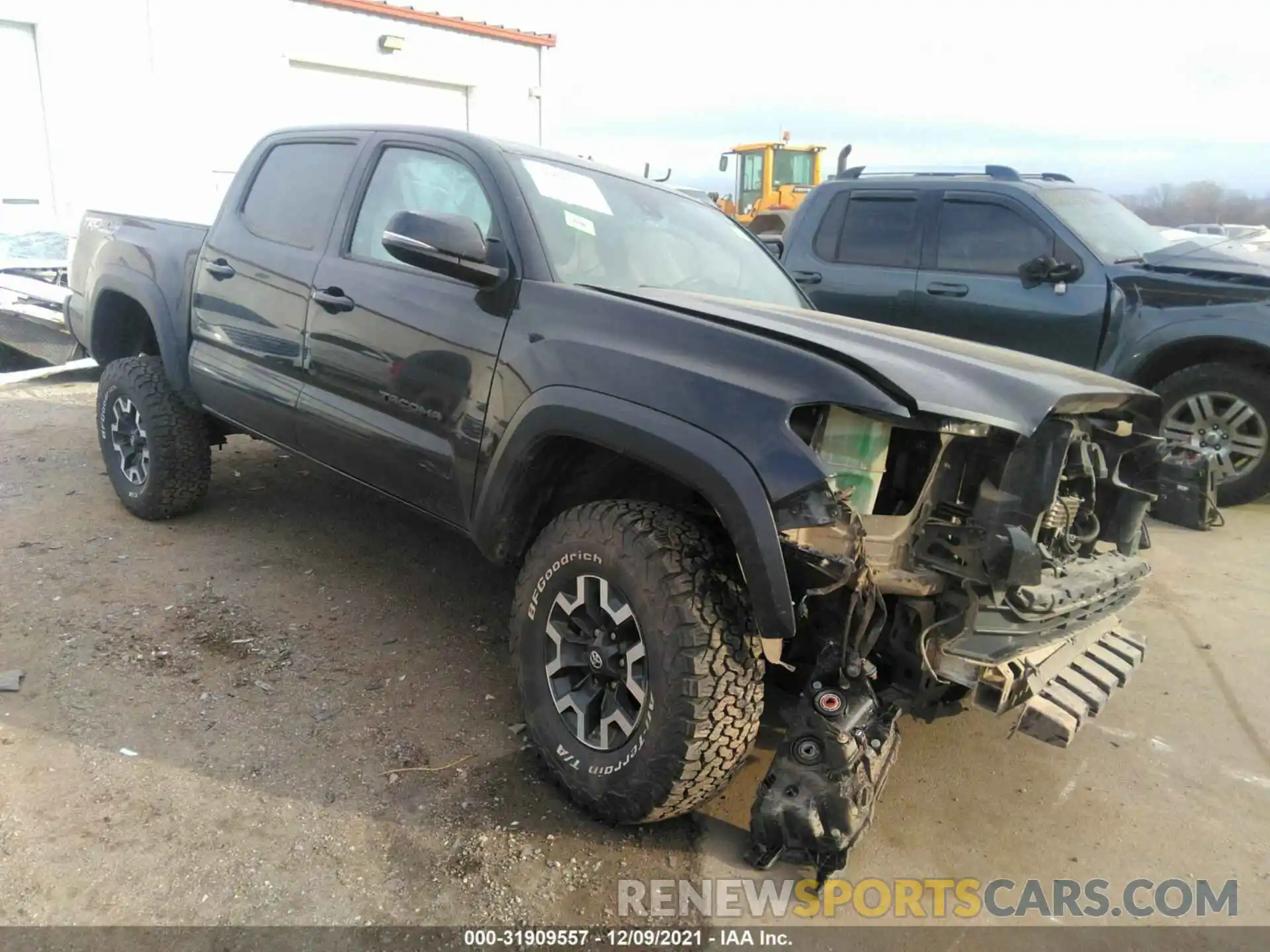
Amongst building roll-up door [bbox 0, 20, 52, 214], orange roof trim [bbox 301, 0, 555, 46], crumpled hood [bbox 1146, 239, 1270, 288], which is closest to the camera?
crumpled hood [bbox 1146, 239, 1270, 288]

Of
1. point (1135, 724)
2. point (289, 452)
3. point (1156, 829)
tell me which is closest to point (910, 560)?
point (1156, 829)

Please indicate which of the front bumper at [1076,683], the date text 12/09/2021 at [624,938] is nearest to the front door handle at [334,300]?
the date text 12/09/2021 at [624,938]

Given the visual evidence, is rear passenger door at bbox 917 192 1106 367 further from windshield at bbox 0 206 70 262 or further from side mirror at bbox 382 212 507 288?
windshield at bbox 0 206 70 262

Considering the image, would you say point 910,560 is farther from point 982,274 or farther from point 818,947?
point 982,274

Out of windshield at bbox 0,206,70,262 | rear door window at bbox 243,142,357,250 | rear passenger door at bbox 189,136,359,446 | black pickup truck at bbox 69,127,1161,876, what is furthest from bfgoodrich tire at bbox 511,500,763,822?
windshield at bbox 0,206,70,262

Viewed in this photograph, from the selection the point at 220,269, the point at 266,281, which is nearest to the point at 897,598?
the point at 266,281

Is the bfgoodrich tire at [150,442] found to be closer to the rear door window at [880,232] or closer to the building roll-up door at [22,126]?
the rear door window at [880,232]

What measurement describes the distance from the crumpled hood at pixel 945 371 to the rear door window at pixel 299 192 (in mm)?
1514

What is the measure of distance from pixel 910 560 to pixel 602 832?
1134 millimetres

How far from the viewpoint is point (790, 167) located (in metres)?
16.7

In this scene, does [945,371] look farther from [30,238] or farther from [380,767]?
[30,238]

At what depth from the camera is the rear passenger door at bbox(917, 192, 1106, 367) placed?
586 centimetres

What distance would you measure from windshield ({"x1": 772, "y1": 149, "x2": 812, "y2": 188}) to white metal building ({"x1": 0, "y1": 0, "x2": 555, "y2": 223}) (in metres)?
5.52

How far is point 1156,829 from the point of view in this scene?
2713 millimetres
